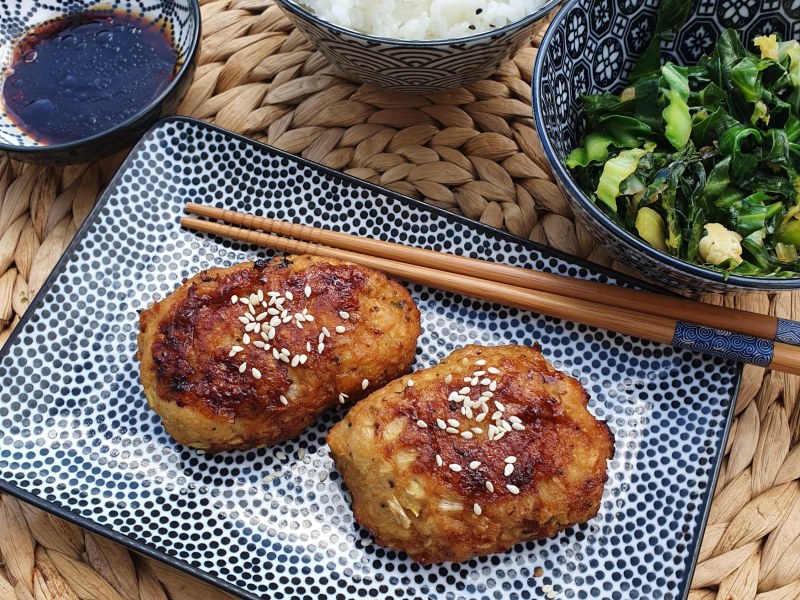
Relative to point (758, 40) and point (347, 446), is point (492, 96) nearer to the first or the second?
point (758, 40)

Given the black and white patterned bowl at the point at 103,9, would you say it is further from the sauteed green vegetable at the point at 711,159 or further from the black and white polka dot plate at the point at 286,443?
the sauteed green vegetable at the point at 711,159

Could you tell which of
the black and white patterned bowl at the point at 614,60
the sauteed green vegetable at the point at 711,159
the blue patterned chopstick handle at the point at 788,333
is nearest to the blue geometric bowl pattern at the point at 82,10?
the black and white patterned bowl at the point at 614,60

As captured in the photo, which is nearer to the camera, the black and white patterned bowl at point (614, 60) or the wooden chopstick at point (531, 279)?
the black and white patterned bowl at point (614, 60)

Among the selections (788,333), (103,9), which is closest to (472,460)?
(788,333)

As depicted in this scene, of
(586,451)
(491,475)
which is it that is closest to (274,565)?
(491,475)

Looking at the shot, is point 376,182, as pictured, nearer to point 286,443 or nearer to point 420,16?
point 420,16

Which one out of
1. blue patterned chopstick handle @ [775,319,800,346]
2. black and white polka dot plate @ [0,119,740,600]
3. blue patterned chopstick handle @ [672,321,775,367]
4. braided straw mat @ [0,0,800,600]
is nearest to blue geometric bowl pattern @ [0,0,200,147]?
braided straw mat @ [0,0,800,600]

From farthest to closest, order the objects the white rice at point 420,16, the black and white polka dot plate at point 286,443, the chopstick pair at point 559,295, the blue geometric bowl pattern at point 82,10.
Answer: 1. the blue geometric bowl pattern at point 82,10
2. the white rice at point 420,16
3. the chopstick pair at point 559,295
4. the black and white polka dot plate at point 286,443
